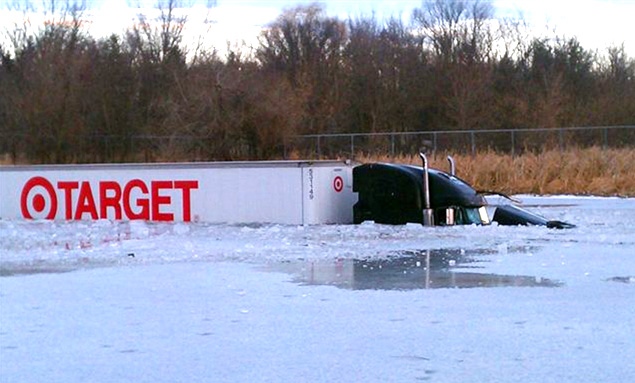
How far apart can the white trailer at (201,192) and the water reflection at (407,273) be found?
15.6 ft

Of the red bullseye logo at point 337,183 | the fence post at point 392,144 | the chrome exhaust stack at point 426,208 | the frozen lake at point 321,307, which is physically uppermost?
the fence post at point 392,144

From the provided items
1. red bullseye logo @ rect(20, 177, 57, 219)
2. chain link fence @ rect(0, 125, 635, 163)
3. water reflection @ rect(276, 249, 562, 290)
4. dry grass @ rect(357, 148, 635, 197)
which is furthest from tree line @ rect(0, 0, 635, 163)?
water reflection @ rect(276, 249, 562, 290)

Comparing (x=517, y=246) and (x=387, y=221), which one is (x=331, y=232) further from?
(x=517, y=246)

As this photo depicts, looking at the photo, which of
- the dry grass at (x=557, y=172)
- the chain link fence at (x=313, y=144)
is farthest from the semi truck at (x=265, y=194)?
the chain link fence at (x=313, y=144)

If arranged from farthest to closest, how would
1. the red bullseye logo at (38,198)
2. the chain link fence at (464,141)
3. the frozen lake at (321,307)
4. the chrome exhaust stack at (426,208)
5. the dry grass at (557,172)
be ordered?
the chain link fence at (464,141) < the dry grass at (557,172) < the red bullseye logo at (38,198) < the chrome exhaust stack at (426,208) < the frozen lake at (321,307)

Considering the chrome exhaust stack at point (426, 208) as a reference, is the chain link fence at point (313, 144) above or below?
above

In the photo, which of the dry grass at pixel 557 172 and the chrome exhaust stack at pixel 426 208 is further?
the dry grass at pixel 557 172

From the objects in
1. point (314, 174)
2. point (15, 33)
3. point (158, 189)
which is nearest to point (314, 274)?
point (314, 174)

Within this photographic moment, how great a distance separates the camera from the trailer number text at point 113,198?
19922 mm

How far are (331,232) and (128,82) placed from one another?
132 ft

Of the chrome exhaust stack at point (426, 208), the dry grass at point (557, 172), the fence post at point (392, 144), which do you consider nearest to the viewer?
the chrome exhaust stack at point (426, 208)

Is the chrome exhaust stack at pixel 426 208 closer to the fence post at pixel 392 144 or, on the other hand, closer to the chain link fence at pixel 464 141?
the chain link fence at pixel 464 141

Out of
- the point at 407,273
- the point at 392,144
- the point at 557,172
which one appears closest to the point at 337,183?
the point at 407,273

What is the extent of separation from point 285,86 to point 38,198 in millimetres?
30535
